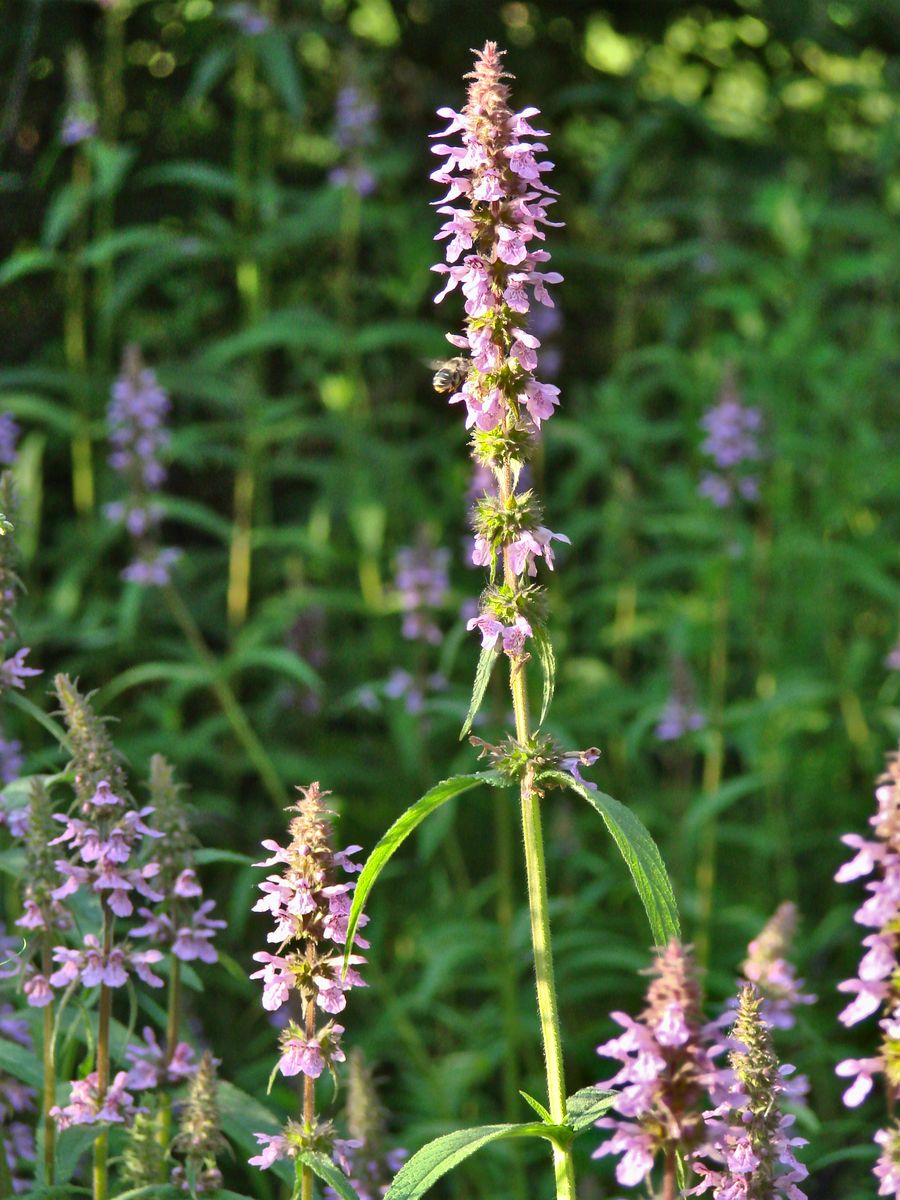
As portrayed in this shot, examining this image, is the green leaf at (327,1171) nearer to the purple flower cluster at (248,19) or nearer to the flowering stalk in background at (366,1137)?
the flowering stalk in background at (366,1137)

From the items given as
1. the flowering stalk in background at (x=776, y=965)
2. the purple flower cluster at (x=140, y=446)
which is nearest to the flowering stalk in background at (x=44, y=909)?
the flowering stalk in background at (x=776, y=965)

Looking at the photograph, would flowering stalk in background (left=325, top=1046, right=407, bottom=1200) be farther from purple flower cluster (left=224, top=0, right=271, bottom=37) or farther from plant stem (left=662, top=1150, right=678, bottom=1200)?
purple flower cluster (left=224, top=0, right=271, bottom=37)

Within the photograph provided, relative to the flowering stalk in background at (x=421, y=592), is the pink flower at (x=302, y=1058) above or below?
below

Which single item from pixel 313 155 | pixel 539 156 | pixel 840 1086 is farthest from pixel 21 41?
pixel 840 1086

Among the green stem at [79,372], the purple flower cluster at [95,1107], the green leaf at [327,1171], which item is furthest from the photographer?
the green stem at [79,372]

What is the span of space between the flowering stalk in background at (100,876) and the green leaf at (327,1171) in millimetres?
411

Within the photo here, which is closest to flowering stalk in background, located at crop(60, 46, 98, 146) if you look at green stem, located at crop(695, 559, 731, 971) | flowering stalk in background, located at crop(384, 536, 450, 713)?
flowering stalk in background, located at crop(384, 536, 450, 713)

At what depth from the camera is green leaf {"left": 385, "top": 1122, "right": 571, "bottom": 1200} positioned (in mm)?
1966

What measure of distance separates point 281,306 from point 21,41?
1621 millimetres

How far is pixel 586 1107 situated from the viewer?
7.49 feet

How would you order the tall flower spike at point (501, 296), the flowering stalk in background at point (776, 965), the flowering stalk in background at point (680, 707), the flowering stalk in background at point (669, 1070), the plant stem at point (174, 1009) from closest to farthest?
the flowering stalk in background at point (669, 1070)
the tall flower spike at point (501, 296)
the plant stem at point (174, 1009)
the flowering stalk in background at point (776, 965)
the flowering stalk in background at point (680, 707)

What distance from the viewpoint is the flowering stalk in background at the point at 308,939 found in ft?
7.15

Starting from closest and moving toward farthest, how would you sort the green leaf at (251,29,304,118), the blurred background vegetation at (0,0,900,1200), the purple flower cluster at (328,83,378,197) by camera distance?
the blurred background vegetation at (0,0,900,1200), the green leaf at (251,29,304,118), the purple flower cluster at (328,83,378,197)

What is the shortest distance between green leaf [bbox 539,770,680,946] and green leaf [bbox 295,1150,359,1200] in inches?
22.1
